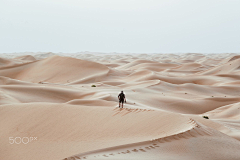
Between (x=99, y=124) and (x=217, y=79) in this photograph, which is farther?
(x=217, y=79)

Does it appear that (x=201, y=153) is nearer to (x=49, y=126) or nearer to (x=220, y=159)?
(x=220, y=159)

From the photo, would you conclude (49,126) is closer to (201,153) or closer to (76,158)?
(76,158)

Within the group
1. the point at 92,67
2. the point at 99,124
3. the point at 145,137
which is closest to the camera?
the point at 145,137

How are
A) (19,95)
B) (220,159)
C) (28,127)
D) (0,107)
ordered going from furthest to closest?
(19,95)
(0,107)
(28,127)
(220,159)

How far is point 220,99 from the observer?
1194 centimetres

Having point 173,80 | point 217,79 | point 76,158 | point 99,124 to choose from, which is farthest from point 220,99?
point 76,158

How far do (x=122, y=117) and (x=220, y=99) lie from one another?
7.59 m

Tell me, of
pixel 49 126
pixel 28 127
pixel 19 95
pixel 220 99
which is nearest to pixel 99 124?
pixel 49 126

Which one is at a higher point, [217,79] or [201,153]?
[201,153]

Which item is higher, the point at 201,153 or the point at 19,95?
the point at 201,153

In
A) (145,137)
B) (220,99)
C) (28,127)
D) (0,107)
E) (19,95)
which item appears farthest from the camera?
(220,99)

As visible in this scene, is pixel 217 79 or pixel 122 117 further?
pixel 217 79

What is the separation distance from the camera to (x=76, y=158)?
11.7 ft

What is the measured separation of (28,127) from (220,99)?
8.53 meters
